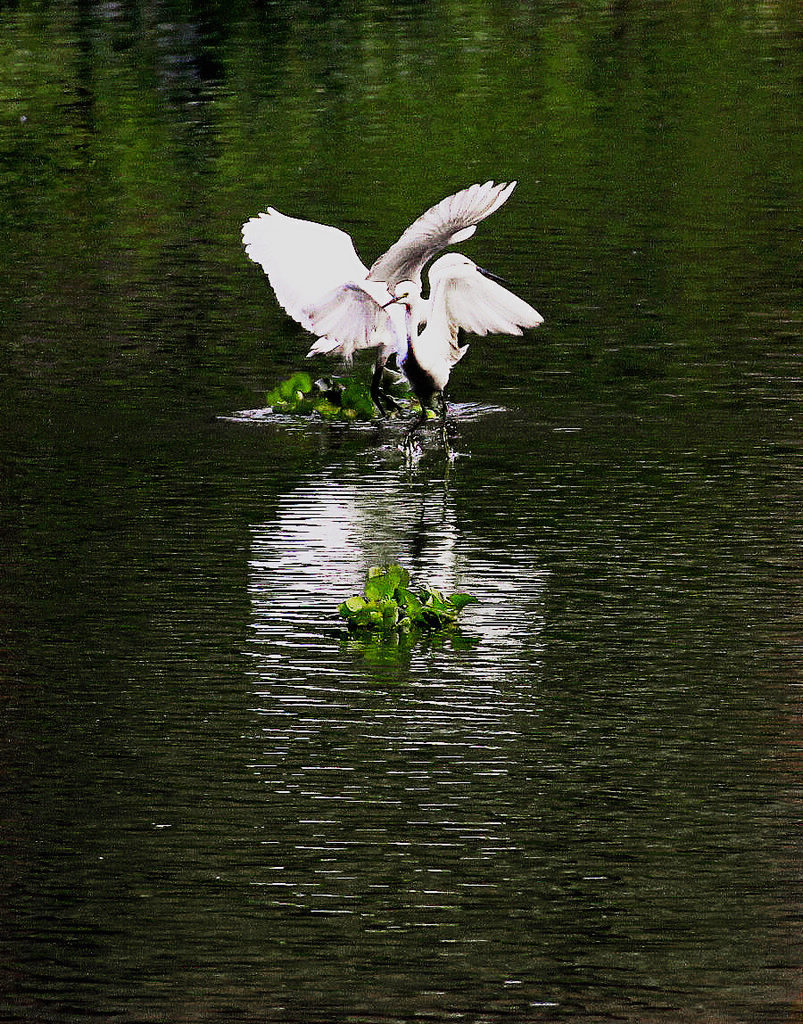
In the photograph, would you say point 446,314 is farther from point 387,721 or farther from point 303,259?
point 387,721

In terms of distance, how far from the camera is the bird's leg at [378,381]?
1248 centimetres

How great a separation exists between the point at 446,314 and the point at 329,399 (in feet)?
4.06

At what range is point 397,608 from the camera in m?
8.66

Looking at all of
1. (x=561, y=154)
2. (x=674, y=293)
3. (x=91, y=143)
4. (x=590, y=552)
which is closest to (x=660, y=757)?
(x=590, y=552)

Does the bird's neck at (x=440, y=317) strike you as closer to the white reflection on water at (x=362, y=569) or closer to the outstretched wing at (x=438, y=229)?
the outstretched wing at (x=438, y=229)

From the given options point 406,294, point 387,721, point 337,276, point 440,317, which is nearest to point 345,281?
point 337,276

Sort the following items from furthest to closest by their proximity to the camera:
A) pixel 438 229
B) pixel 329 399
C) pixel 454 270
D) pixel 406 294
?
1. pixel 329 399
2. pixel 406 294
3. pixel 454 270
4. pixel 438 229

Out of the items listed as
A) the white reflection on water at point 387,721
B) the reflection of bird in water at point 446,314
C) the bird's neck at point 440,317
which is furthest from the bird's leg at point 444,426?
the white reflection on water at point 387,721

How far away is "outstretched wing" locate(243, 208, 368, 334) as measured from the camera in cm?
1196

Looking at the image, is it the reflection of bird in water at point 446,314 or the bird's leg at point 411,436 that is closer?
the reflection of bird in water at point 446,314

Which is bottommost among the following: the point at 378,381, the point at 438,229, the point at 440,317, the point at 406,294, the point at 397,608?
the point at 397,608

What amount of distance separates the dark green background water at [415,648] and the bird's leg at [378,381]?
8.0 inches

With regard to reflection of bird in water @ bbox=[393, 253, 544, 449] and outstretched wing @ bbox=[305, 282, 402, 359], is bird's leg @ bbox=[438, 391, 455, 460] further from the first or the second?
outstretched wing @ bbox=[305, 282, 402, 359]

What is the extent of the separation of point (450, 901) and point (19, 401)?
727 centimetres
